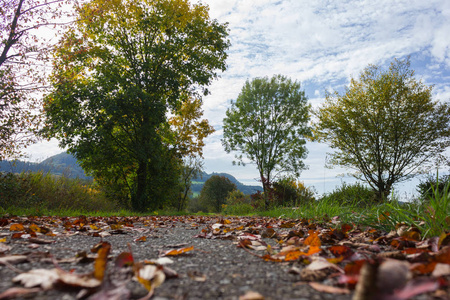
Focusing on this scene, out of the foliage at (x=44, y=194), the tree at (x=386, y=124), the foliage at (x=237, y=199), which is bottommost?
the foliage at (x=237, y=199)

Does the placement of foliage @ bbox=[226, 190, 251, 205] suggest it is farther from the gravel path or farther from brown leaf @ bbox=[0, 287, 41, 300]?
brown leaf @ bbox=[0, 287, 41, 300]

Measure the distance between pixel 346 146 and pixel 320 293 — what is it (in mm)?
16765

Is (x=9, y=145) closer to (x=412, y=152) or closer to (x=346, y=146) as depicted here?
(x=346, y=146)

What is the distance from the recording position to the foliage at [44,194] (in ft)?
23.1

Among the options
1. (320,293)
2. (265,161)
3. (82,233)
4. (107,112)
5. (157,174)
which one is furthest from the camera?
(265,161)

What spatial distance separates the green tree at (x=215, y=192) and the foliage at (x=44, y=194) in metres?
29.5

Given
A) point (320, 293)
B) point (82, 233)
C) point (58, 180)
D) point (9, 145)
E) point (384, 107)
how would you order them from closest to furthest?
point (320, 293), point (82, 233), point (9, 145), point (58, 180), point (384, 107)

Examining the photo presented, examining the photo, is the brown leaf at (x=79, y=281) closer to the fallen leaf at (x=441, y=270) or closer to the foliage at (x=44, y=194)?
the fallen leaf at (x=441, y=270)

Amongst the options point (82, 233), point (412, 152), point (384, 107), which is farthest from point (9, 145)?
point (412, 152)


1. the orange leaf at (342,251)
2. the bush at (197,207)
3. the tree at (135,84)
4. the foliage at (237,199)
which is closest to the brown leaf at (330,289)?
the orange leaf at (342,251)

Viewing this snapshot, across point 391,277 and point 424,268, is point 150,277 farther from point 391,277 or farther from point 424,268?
point 424,268

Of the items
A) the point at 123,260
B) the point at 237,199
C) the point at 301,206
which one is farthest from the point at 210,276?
the point at 237,199

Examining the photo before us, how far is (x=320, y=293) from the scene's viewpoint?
3.36 feet

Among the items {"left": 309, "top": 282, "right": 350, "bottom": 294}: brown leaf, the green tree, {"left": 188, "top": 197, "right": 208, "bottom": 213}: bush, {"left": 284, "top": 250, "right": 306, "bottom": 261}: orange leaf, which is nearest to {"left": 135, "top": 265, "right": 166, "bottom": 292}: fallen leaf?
{"left": 309, "top": 282, "right": 350, "bottom": 294}: brown leaf
